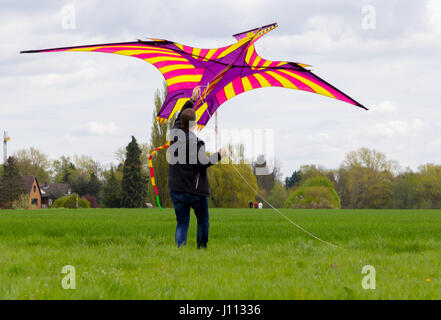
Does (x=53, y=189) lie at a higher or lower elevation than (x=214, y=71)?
lower

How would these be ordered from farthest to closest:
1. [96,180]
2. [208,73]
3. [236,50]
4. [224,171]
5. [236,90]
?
[96,180] < [224,171] < [236,90] < [208,73] < [236,50]

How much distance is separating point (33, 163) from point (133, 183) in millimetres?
28371

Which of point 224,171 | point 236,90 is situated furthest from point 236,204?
point 236,90

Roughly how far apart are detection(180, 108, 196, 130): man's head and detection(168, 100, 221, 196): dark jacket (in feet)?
0.46

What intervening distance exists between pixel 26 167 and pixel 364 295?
271 feet

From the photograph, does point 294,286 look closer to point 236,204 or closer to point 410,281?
point 410,281

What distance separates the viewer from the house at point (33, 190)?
75438mm

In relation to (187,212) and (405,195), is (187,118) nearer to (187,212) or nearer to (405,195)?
(187,212)

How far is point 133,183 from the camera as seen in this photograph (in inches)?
2445

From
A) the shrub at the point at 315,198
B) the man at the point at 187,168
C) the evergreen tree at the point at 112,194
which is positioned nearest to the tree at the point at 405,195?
the shrub at the point at 315,198

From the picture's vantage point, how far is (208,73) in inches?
351

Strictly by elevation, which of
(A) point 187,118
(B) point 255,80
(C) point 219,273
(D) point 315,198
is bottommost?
(D) point 315,198

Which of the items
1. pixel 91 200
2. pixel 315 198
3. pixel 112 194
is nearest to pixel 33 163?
pixel 91 200

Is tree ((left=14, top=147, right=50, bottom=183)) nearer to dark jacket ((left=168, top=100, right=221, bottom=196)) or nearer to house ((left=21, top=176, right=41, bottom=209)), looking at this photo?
house ((left=21, top=176, right=41, bottom=209))
